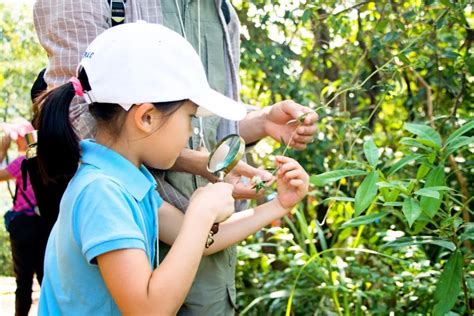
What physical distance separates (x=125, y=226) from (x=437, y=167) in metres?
0.94

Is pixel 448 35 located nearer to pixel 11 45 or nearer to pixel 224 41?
pixel 224 41

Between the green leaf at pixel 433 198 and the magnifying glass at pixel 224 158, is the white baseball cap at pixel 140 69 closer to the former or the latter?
the magnifying glass at pixel 224 158

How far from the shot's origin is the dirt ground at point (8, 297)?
5.74 m

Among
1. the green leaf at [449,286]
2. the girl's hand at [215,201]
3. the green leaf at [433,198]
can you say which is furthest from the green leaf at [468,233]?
the girl's hand at [215,201]

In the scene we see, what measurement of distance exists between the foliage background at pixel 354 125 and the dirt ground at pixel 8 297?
1.97 meters

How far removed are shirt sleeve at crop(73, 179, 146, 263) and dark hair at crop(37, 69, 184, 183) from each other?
145 millimetres

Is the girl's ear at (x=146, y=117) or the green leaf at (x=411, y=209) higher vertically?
the girl's ear at (x=146, y=117)

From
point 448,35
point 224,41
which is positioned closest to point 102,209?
point 224,41

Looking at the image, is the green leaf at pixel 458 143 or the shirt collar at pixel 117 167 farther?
the green leaf at pixel 458 143

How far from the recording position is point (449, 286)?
2.44 m

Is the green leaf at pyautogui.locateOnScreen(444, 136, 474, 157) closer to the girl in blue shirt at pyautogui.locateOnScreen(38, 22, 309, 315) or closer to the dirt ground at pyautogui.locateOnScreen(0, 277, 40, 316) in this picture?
the girl in blue shirt at pyautogui.locateOnScreen(38, 22, 309, 315)

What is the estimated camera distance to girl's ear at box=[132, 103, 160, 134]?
1960 millimetres

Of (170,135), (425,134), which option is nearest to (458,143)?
(425,134)

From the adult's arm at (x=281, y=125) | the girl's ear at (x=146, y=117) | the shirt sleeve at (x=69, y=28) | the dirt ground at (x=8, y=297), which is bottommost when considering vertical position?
the dirt ground at (x=8, y=297)
